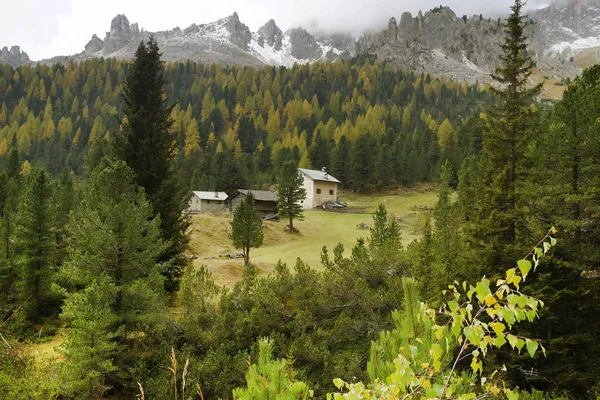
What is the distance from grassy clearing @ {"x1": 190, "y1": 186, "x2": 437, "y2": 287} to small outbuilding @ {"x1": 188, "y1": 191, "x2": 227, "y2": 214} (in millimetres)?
9247

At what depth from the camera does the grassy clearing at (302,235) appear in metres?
31.9

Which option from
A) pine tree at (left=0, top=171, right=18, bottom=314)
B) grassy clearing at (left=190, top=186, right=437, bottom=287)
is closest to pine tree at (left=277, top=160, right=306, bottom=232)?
grassy clearing at (left=190, top=186, right=437, bottom=287)

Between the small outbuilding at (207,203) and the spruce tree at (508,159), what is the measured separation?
161ft

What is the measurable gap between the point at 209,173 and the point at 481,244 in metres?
66.0

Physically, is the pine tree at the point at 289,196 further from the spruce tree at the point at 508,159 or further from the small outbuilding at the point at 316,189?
the spruce tree at the point at 508,159

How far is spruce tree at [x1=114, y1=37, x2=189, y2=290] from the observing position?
18188 millimetres

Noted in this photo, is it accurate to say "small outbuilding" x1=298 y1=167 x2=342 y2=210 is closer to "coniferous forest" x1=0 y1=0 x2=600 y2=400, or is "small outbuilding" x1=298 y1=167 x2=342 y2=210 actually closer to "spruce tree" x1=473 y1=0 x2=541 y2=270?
"coniferous forest" x1=0 y1=0 x2=600 y2=400

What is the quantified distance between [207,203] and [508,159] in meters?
50.5

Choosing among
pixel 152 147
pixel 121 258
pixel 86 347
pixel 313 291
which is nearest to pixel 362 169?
pixel 152 147

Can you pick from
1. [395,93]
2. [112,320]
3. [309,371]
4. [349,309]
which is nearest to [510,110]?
[349,309]

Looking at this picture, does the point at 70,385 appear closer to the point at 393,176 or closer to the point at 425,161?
the point at 393,176

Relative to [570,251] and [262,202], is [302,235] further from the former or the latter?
[570,251]

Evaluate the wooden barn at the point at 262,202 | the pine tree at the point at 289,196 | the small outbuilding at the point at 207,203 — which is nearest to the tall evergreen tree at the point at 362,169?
the wooden barn at the point at 262,202

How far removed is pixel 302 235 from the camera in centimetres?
4672
